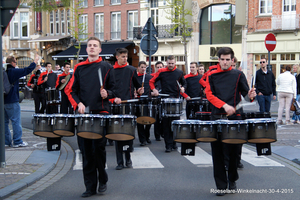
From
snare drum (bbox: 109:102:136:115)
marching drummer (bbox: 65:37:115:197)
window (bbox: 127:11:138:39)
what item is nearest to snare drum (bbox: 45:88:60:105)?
snare drum (bbox: 109:102:136:115)

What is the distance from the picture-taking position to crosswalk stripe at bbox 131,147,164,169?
24.8 feet

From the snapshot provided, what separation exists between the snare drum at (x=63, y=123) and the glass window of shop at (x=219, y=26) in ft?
86.6

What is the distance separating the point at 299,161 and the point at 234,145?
2954mm

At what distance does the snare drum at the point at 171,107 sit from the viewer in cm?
880

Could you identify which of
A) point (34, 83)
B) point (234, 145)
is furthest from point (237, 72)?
point (34, 83)

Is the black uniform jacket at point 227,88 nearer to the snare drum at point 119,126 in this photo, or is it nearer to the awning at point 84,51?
the snare drum at point 119,126

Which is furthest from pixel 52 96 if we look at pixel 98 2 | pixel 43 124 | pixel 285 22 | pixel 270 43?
pixel 98 2

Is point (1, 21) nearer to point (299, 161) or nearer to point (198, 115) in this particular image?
point (198, 115)

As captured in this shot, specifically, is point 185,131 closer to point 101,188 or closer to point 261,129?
point 261,129

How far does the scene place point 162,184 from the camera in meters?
6.18

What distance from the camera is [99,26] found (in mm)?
38969

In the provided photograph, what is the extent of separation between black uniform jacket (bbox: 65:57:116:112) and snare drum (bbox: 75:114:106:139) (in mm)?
326

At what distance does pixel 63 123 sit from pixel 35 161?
269cm

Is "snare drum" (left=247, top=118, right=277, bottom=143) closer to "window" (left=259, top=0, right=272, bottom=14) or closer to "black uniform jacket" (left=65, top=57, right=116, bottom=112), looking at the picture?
"black uniform jacket" (left=65, top=57, right=116, bottom=112)
